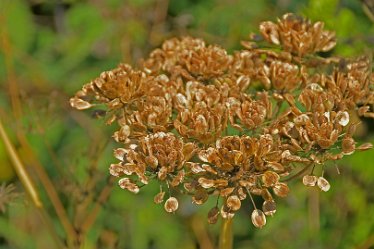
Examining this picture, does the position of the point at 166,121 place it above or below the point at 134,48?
above

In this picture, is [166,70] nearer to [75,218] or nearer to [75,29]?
[75,218]

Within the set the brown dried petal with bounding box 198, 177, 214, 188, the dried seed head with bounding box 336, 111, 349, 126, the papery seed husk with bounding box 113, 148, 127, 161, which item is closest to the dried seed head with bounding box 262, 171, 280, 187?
the brown dried petal with bounding box 198, 177, 214, 188

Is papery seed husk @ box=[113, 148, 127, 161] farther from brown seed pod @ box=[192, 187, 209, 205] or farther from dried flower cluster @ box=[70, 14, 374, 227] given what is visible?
brown seed pod @ box=[192, 187, 209, 205]

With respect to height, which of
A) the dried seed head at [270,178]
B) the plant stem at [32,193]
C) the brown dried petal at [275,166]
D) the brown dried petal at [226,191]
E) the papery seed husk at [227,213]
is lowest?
the plant stem at [32,193]

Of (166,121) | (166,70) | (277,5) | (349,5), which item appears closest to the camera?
(166,121)

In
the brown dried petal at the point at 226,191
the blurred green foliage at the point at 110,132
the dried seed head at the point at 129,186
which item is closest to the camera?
the brown dried petal at the point at 226,191

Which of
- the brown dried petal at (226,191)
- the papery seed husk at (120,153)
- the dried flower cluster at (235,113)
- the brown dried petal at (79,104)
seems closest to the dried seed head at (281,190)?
the dried flower cluster at (235,113)

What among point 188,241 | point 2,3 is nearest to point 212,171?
point 188,241

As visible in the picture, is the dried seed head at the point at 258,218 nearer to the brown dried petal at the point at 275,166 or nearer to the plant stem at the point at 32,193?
the brown dried petal at the point at 275,166
